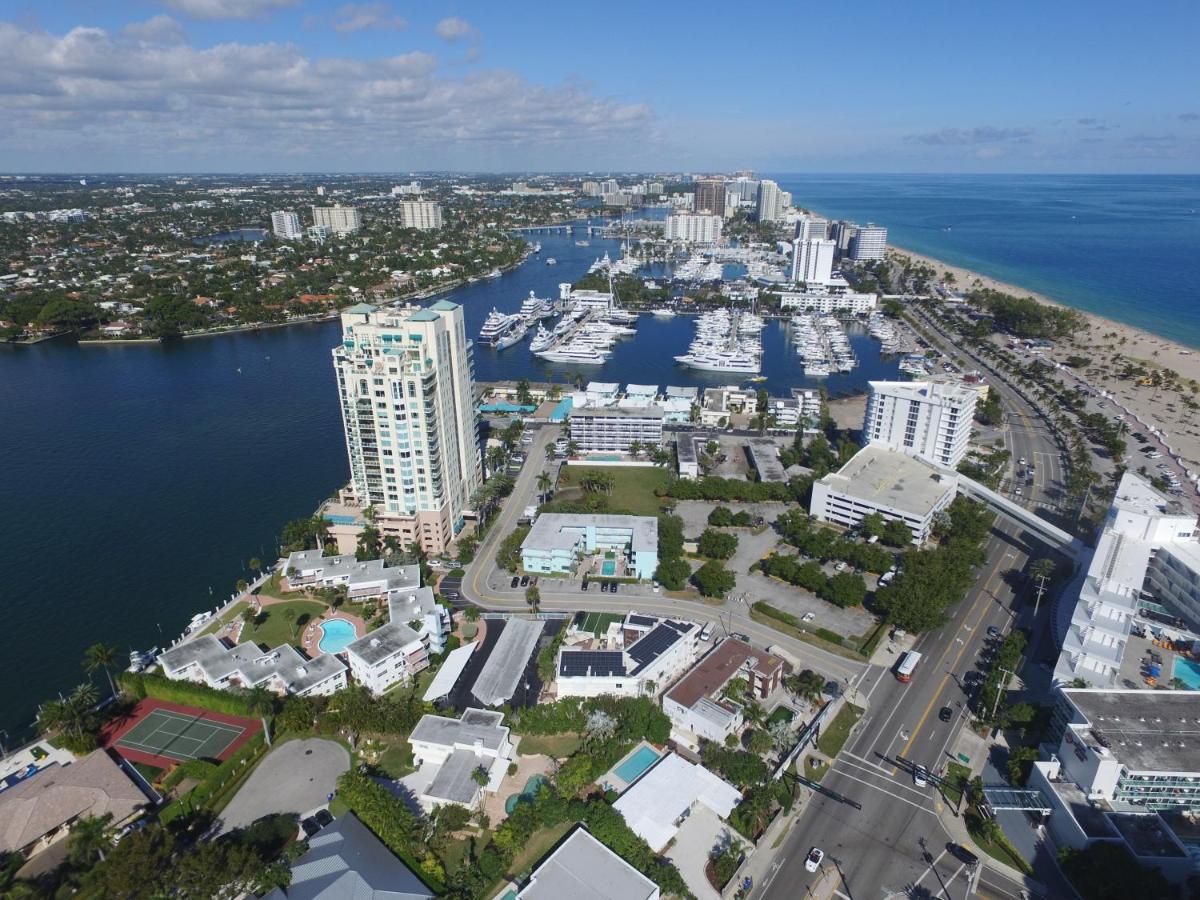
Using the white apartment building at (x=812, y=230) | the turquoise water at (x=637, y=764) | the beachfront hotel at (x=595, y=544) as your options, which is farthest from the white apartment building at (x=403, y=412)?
the white apartment building at (x=812, y=230)

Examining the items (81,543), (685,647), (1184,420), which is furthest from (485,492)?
(1184,420)

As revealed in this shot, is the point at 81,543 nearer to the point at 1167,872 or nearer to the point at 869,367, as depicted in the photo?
the point at 1167,872

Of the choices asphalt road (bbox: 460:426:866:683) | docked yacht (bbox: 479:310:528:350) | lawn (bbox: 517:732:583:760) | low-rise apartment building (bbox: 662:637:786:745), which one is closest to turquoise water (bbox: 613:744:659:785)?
low-rise apartment building (bbox: 662:637:786:745)

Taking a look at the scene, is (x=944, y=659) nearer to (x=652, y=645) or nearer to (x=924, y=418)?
(x=652, y=645)

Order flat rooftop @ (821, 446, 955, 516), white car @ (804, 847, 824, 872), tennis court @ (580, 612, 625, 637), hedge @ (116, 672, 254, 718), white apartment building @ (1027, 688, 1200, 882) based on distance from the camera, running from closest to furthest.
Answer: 1. white apartment building @ (1027, 688, 1200, 882)
2. white car @ (804, 847, 824, 872)
3. hedge @ (116, 672, 254, 718)
4. tennis court @ (580, 612, 625, 637)
5. flat rooftop @ (821, 446, 955, 516)

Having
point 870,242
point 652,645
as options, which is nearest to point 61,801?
point 652,645

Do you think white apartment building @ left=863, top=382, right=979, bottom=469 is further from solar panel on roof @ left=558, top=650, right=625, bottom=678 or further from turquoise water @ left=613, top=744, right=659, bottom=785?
turquoise water @ left=613, top=744, right=659, bottom=785
